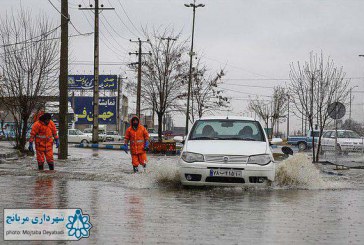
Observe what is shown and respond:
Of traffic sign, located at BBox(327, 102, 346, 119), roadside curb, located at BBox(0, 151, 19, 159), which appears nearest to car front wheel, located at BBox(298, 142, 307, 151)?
traffic sign, located at BBox(327, 102, 346, 119)

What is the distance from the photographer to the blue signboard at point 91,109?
64625mm

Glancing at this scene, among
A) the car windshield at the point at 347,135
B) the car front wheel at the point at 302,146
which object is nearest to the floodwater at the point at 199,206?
the car windshield at the point at 347,135

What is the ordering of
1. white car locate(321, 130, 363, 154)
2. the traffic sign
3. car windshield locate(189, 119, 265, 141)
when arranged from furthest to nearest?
white car locate(321, 130, 363, 154)
the traffic sign
car windshield locate(189, 119, 265, 141)

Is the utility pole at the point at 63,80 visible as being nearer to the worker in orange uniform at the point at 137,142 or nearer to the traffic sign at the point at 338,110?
the worker in orange uniform at the point at 137,142

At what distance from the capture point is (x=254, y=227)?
22.9 feet

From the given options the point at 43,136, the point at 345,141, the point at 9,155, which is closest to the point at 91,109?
the point at 345,141

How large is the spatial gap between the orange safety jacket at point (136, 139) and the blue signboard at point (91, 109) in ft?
160

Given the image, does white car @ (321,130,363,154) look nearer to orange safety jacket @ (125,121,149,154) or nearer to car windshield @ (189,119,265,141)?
orange safety jacket @ (125,121,149,154)

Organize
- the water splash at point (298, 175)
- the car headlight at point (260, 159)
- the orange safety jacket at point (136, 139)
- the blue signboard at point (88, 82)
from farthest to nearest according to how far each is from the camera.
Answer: the blue signboard at point (88, 82), the orange safety jacket at point (136, 139), the water splash at point (298, 175), the car headlight at point (260, 159)

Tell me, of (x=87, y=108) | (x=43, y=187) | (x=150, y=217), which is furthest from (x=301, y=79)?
(x=87, y=108)

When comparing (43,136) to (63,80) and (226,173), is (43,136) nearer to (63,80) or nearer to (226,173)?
(63,80)

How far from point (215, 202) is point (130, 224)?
257 cm

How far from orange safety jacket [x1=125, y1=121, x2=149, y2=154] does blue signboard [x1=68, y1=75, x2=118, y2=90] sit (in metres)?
48.7

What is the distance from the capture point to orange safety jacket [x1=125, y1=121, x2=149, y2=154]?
15.9 m
